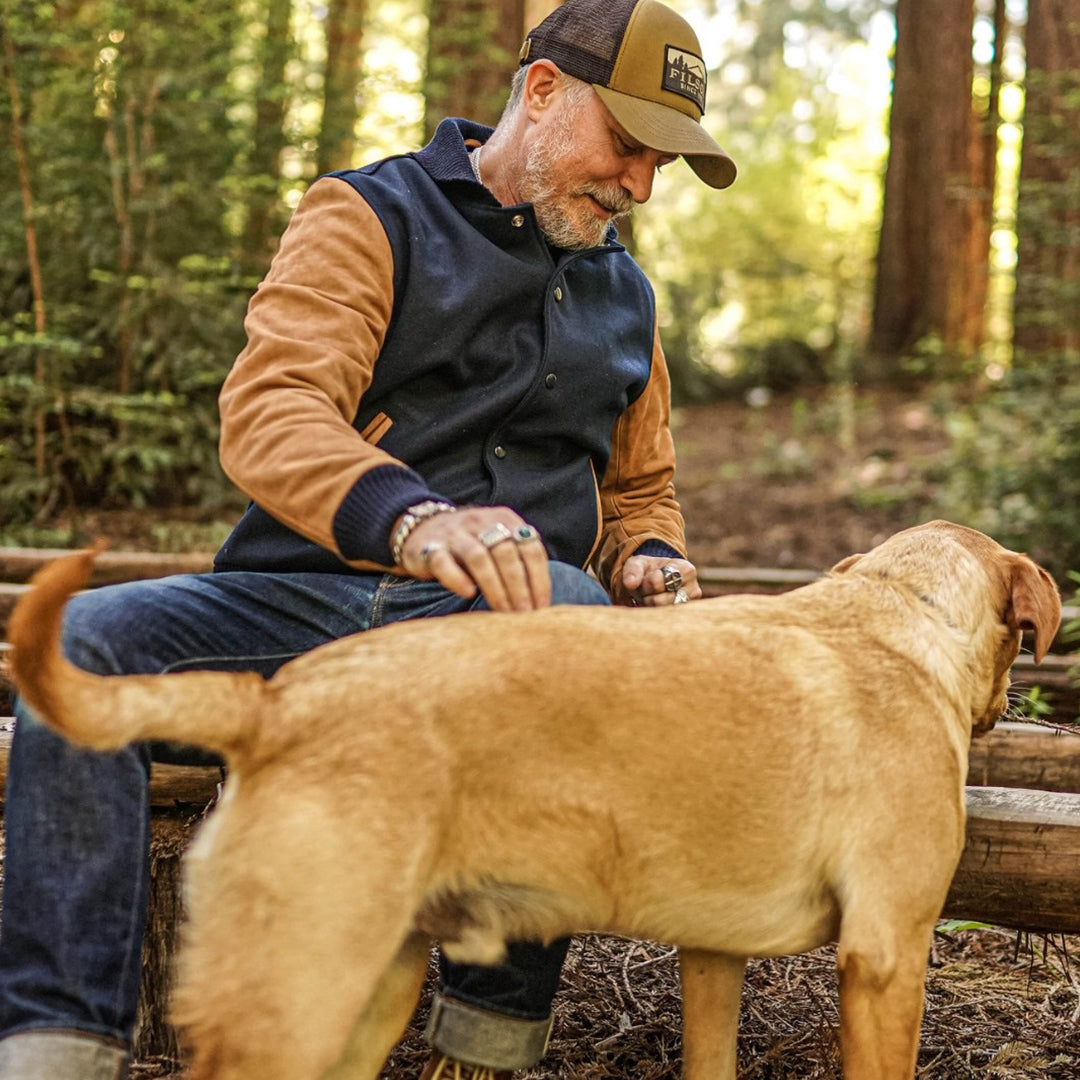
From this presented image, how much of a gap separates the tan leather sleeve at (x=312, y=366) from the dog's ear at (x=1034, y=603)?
4.49 ft

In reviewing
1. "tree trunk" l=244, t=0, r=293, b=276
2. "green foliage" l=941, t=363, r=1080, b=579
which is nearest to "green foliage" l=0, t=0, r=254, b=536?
"tree trunk" l=244, t=0, r=293, b=276

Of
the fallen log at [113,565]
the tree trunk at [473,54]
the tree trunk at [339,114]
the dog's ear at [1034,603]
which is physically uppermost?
the tree trunk at [473,54]

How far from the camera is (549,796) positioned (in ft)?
6.81

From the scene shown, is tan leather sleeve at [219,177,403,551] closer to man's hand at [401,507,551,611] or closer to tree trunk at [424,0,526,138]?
man's hand at [401,507,551,611]

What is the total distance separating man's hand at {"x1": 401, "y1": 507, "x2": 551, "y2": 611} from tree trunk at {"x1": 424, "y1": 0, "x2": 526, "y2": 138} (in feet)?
22.5

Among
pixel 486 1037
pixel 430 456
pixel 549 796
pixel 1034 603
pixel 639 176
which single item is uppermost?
pixel 639 176

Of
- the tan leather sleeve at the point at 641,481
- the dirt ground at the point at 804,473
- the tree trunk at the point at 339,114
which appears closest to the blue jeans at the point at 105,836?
the tan leather sleeve at the point at 641,481

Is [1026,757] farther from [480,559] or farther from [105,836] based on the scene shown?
[105,836]

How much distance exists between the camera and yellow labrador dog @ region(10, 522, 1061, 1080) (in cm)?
191

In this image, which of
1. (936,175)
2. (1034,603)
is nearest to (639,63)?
(1034,603)

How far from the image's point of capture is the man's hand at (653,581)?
128 inches

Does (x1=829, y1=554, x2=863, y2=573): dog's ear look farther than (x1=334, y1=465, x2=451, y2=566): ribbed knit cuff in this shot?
Yes

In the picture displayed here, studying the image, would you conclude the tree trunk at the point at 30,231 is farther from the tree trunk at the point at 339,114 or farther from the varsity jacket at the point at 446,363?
the varsity jacket at the point at 446,363

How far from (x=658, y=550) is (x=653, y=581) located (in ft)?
0.60
